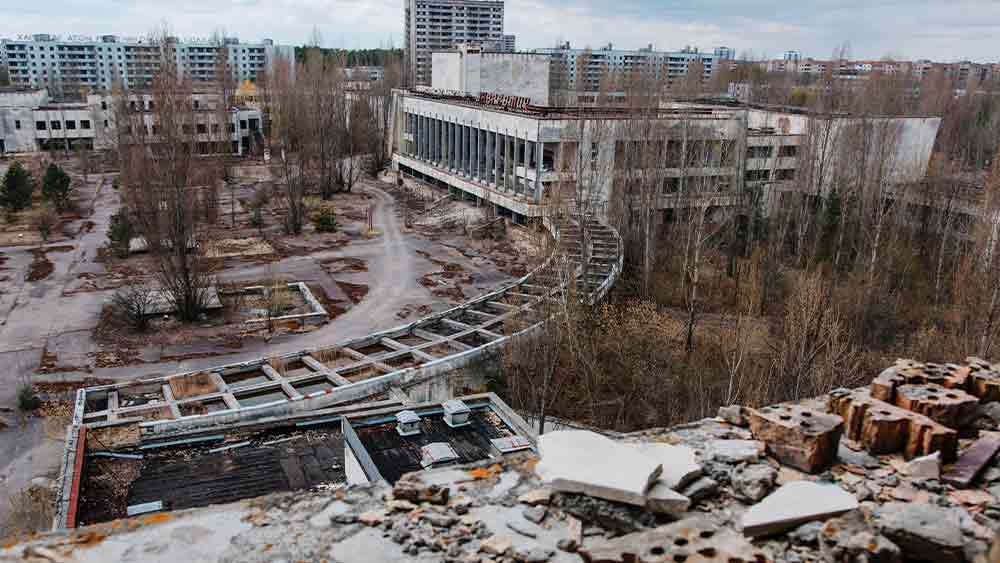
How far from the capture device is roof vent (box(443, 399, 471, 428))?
11547mm

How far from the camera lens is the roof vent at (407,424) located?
36.6ft

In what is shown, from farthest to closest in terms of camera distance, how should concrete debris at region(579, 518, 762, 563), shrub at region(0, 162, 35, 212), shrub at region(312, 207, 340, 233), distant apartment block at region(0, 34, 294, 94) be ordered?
distant apartment block at region(0, 34, 294, 94), shrub at region(0, 162, 35, 212), shrub at region(312, 207, 340, 233), concrete debris at region(579, 518, 762, 563)

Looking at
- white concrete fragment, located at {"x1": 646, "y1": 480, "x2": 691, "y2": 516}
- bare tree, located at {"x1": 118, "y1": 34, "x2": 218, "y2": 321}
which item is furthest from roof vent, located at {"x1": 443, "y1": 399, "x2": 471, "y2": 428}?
bare tree, located at {"x1": 118, "y1": 34, "x2": 218, "y2": 321}

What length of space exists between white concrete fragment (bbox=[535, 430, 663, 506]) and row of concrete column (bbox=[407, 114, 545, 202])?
27846mm

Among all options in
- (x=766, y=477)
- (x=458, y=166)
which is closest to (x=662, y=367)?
(x=766, y=477)

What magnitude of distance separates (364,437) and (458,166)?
31674 millimetres

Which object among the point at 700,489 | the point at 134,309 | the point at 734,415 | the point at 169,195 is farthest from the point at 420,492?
the point at 169,195

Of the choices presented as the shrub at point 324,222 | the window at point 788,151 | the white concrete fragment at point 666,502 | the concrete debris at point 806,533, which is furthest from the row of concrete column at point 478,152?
the concrete debris at point 806,533

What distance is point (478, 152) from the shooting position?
38.7 meters

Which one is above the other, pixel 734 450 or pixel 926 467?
pixel 926 467

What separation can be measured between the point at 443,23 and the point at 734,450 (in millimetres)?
106384

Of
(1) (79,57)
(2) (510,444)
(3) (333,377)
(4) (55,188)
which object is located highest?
(1) (79,57)

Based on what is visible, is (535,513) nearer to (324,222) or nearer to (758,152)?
(324,222)

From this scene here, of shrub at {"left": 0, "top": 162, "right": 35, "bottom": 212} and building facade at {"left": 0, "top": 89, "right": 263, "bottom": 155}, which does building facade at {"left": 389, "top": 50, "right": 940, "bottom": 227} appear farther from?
shrub at {"left": 0, "top": 162, "right": 35, "bottom": 212}
